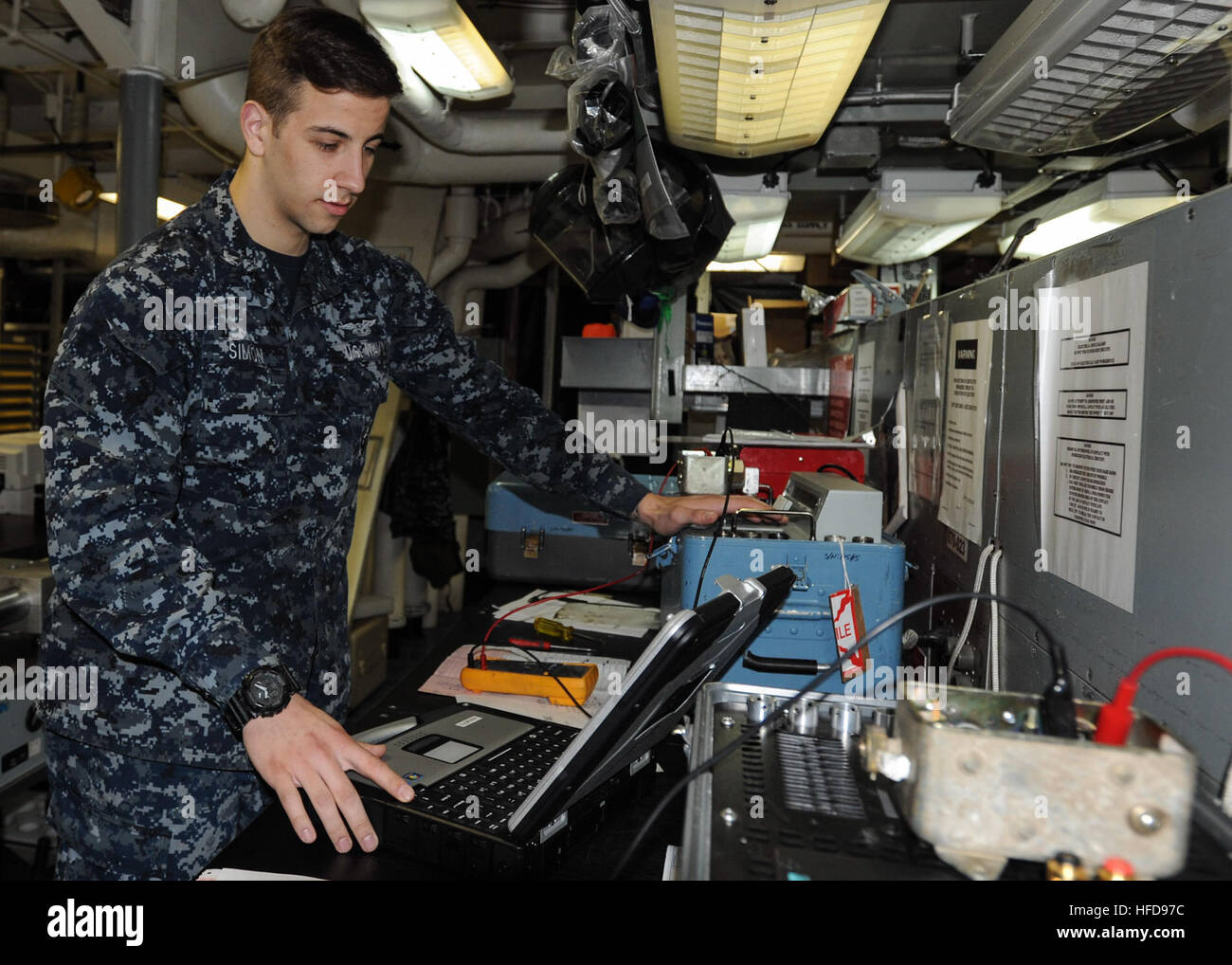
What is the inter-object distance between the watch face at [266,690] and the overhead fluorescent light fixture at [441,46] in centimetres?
156

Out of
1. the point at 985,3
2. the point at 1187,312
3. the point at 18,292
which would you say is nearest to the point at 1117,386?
the point at 1187,312

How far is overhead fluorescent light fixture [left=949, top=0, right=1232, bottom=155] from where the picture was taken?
3.57ft

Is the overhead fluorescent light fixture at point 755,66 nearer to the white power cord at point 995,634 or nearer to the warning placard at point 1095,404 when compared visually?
the warning placard at point 1095,404

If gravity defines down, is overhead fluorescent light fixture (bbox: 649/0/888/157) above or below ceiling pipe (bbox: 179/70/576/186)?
below

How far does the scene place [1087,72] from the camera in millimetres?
1297

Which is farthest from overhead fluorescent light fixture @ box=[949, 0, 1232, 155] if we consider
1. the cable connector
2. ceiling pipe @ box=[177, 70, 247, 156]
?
ceiling pipe @ box=[177, 70, 247, 156]

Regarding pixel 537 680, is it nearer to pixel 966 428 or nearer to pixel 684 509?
pixel 684 509

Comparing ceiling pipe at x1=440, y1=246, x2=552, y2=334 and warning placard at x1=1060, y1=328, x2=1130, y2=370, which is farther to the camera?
ceiling pipe at x1=440, y1=246, x2=552, y2=334

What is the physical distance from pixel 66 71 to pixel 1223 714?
4736 mm

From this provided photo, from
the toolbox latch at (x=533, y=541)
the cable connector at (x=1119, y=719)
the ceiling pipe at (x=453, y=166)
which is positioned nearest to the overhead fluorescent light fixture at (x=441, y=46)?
the ceiling pipe at (x=453, y=166)

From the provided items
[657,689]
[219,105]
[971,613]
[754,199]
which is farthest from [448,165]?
[657,689]

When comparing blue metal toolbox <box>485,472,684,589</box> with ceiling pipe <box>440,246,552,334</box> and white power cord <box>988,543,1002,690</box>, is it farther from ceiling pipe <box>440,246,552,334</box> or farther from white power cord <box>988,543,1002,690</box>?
ceiling pipe <box>440,246,552,334</box>

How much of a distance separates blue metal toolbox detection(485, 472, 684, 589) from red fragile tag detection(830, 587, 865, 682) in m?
0.79
